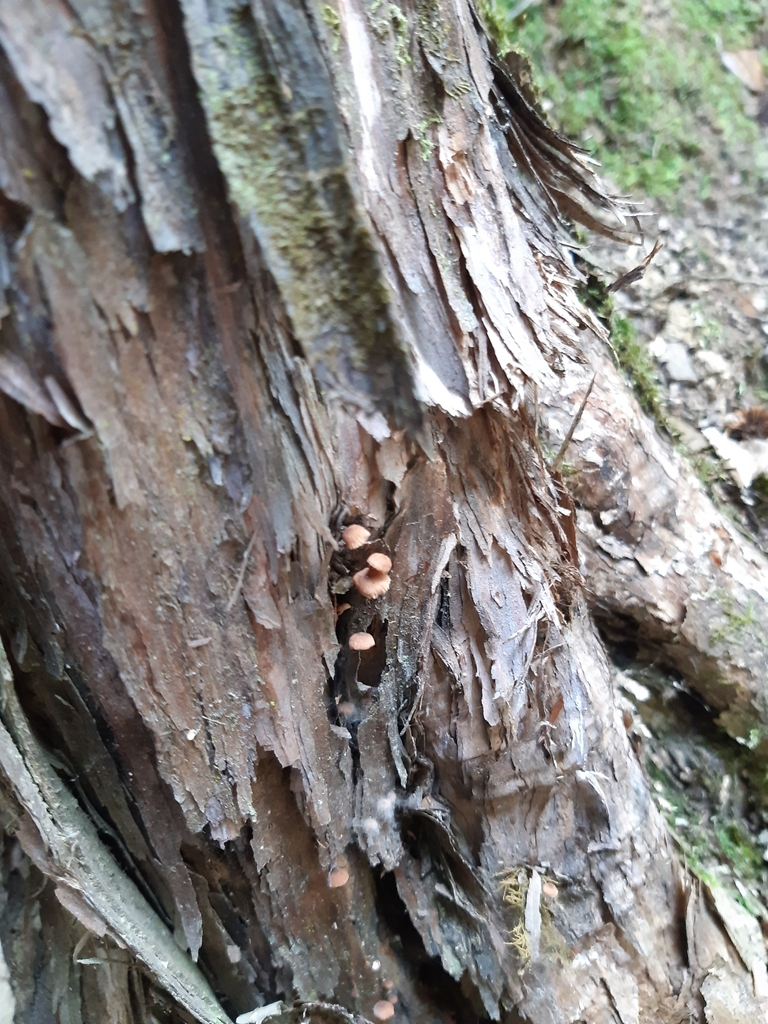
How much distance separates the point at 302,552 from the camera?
0.94 m

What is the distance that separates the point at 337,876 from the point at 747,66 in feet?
11.6

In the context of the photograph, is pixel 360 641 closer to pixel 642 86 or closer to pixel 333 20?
pixel 333 20

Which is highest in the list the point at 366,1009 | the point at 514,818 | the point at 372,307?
the point at 372,307

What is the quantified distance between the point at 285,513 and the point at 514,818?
32.2 inches

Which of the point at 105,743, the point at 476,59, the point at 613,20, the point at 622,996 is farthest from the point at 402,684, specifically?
the point at 613,20

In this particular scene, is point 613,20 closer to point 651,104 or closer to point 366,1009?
point 651,104

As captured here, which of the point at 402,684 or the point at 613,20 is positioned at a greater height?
the point at 613,20

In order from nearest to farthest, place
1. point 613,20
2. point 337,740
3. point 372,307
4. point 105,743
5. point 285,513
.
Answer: point 372,307 < point 285,513 < point 105,743 < point 337,740 < point 613,20

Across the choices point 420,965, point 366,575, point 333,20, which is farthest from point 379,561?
point 420,965

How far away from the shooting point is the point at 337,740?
112cm

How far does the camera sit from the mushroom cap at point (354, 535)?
990mm

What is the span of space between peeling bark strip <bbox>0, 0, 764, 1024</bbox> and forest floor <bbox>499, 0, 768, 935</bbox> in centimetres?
95

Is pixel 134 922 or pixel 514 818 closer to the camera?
pixel 134 922

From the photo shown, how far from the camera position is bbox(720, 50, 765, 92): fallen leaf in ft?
9.36
